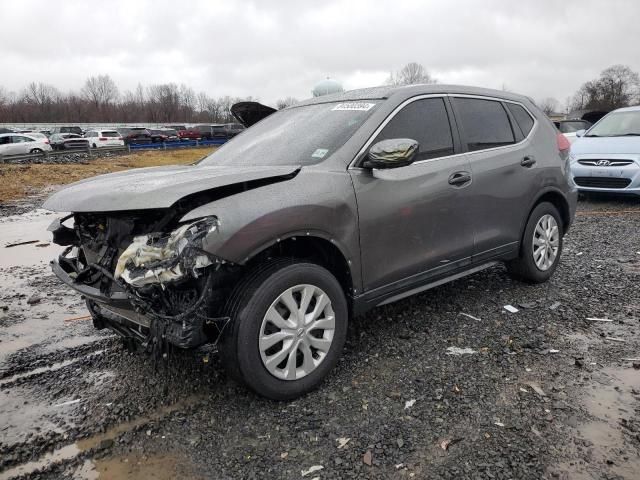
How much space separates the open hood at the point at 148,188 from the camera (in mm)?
2535

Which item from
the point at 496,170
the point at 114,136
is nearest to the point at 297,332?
the point at 496,170

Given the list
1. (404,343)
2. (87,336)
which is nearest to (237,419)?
(404,343)

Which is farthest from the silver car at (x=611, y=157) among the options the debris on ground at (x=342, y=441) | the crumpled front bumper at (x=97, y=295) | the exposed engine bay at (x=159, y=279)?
the crumpled front bumper at (x=97, y=295)

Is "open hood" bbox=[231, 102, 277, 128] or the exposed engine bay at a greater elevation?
"open hood" bbox=[231, 102, 277, 128]

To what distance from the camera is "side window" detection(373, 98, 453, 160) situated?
3.43 metres

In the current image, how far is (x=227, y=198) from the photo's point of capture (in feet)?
8.66

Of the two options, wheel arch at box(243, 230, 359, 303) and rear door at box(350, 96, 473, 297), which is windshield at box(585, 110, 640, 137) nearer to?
rear door at box(350, 96, 473, 297)

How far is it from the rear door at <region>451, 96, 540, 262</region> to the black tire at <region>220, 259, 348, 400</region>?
1.67 m

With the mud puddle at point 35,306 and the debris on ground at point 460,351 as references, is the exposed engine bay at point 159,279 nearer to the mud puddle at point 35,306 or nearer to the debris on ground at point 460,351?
the mud puddle at point 35,306

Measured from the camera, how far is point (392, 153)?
3002mm

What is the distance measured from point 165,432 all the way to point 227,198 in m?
1.31

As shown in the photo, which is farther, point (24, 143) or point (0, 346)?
point (24, 143)

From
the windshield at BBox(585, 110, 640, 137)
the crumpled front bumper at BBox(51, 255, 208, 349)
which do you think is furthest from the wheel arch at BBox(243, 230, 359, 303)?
the windshield at BBox(585, 110, 640, 137)

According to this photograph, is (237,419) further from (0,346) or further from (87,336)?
(0,346)
